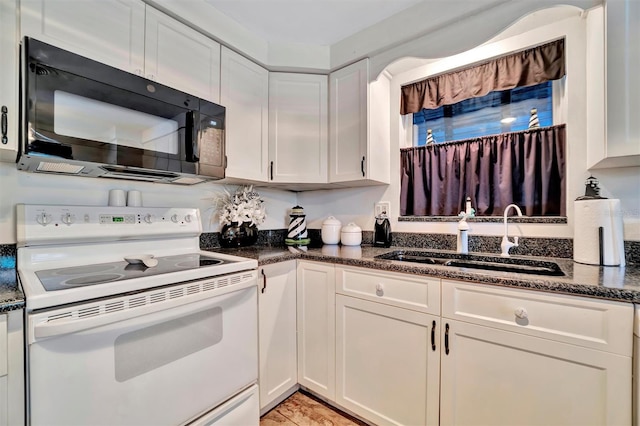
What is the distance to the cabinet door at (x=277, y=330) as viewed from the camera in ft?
4.97

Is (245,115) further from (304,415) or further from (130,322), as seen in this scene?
(304,415)

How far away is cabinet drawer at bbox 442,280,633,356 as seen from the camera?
87 centimetres

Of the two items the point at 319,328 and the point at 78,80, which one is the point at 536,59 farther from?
the point at 78,80

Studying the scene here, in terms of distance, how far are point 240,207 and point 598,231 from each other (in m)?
1.87

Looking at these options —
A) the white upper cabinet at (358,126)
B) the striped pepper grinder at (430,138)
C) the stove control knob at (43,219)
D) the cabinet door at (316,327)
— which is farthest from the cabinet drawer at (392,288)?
the stove control knob at (43,219)

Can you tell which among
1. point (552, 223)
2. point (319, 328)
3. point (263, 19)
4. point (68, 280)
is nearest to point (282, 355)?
point (319, 328)

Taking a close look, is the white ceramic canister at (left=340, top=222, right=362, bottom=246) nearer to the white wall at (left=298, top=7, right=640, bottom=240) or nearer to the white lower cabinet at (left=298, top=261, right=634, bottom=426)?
the white wall at (left=298, top=7, right=640, bottom=240)

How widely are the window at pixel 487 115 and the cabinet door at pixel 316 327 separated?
4.07 feet

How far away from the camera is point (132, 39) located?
127 centimetres

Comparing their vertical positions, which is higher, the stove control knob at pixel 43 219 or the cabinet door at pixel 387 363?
the stove control knob at pixel 43 219

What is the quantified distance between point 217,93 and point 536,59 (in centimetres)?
183

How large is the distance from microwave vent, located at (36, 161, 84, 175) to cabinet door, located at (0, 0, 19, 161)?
0.13 meters

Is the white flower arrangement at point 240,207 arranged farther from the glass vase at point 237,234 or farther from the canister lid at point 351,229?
the canister lid at point 351,229

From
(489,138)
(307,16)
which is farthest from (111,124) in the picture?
(489,138)
